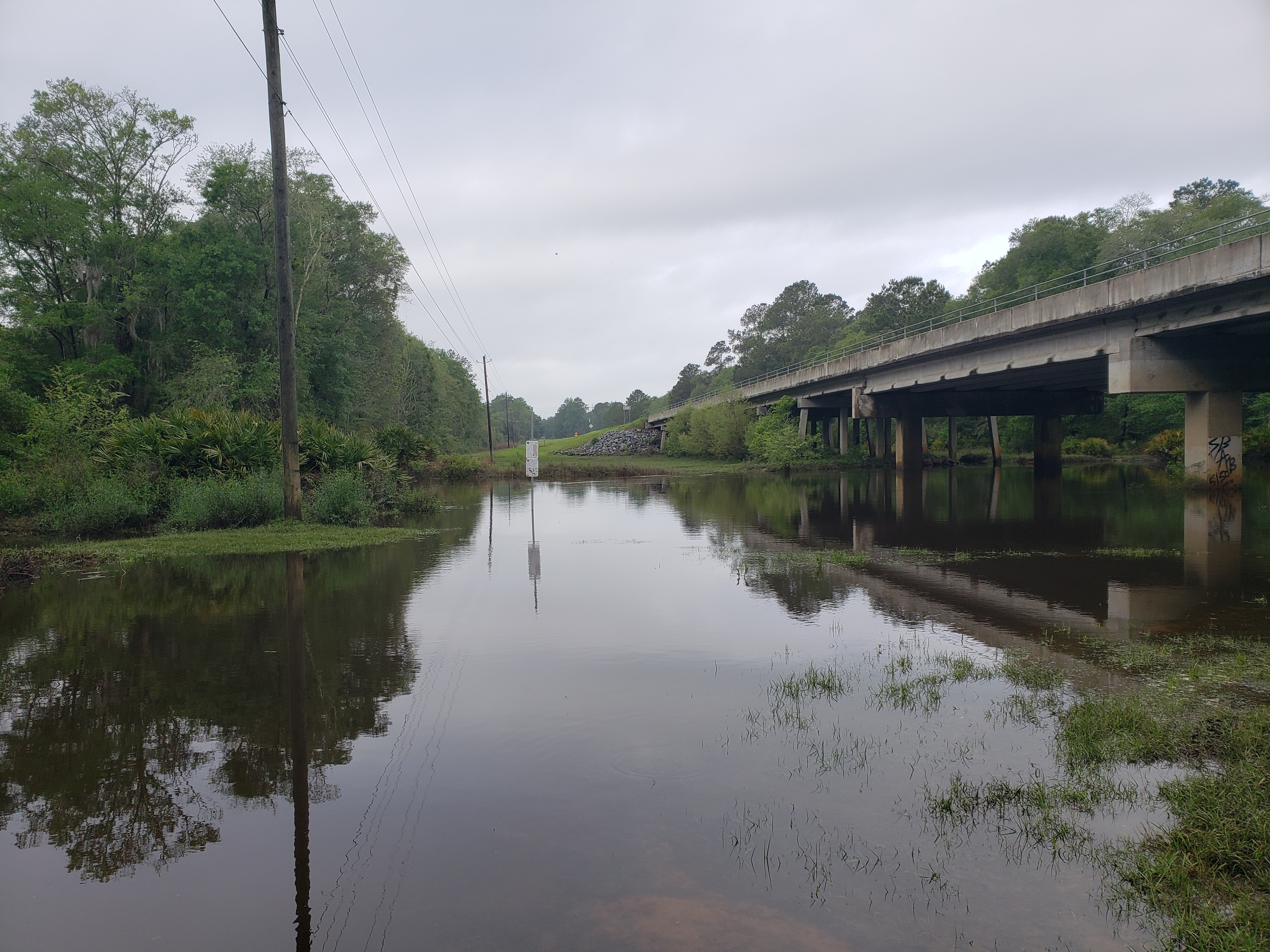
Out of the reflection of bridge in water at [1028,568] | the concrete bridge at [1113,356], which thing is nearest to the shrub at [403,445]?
the reflection of bridge in water at [1028,568]

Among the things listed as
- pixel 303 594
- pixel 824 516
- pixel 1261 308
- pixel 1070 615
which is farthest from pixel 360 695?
pixel 1261 308

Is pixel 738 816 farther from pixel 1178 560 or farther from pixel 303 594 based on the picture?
pixel 1178 560

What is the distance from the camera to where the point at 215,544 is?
15453mm

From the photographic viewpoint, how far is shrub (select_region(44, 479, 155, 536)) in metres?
17.5

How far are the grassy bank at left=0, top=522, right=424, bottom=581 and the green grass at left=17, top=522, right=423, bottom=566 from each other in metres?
0.02

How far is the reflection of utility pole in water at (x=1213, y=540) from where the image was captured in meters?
11.7

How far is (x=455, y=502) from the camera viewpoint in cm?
3173

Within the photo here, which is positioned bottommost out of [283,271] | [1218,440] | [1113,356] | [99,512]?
[99,512]

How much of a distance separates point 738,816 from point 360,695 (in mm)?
3688

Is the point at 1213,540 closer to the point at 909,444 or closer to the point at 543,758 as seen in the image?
the point at 543,758

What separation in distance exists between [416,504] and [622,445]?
6197 cm

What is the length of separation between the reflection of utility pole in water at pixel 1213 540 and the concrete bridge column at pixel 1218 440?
160cm

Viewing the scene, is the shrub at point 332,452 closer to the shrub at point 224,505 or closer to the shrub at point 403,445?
the shrub at point 224,505

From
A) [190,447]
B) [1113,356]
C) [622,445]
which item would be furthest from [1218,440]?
[622,445]
